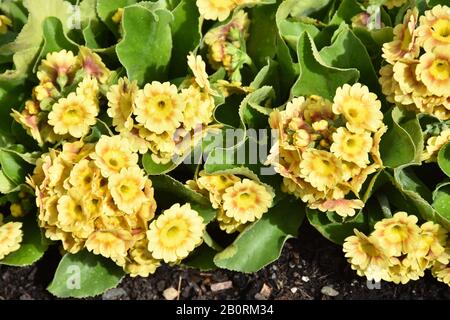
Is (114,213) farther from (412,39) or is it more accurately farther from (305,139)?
(412,39)

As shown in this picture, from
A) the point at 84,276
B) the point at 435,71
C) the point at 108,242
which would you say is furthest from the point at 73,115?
the point at 435,71

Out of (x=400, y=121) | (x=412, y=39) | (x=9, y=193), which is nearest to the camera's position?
(x=412, y=39)

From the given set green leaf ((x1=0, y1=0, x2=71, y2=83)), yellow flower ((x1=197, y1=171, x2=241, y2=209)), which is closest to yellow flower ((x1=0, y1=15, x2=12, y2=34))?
green leaf ((x1=0, y1=0, x2=71, y2=83))

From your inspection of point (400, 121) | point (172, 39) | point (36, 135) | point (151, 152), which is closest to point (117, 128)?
point (151, 152)

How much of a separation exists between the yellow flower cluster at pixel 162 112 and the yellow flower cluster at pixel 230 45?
16 centimetres

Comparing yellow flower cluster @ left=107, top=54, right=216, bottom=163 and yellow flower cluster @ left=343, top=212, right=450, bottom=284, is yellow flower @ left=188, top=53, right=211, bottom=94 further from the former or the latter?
yellow flower cluster @ left=343, top=212, right=450, bottom=284

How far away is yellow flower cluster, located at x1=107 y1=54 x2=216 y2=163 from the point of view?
7.42ft

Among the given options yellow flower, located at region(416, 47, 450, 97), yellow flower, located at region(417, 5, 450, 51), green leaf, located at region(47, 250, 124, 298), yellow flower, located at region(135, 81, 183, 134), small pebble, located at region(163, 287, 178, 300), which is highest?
yellow flower, located at region(417, 5, 450, 51)

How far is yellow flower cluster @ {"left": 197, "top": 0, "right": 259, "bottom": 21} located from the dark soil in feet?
2.73

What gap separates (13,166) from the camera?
8.18 feet

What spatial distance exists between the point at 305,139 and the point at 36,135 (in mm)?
901

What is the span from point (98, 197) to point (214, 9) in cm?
75

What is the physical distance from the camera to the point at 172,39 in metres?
2.63
